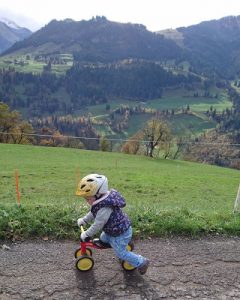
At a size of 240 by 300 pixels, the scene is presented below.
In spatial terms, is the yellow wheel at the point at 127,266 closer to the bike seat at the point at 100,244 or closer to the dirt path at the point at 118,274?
the dirt path at the point at 118,274

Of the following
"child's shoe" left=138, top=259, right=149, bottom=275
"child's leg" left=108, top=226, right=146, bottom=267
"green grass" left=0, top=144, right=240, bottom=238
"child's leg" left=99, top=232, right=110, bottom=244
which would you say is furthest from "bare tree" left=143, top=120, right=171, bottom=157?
"child's shoe" left=138, top=259, right=149, bottom=275

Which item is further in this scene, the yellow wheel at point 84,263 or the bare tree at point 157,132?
the bare tree at point 157,132

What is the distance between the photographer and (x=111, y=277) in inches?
260

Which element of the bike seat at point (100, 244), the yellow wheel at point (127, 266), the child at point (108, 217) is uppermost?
the child at point (108, 217)

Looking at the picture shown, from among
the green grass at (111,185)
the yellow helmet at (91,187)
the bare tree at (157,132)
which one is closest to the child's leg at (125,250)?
the yellow helmet at (91,187)

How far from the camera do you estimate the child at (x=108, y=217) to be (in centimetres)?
663

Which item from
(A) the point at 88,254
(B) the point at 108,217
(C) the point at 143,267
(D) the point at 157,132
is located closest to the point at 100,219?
(B) the point at 108,217

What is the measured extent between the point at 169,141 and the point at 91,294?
74.0 meters

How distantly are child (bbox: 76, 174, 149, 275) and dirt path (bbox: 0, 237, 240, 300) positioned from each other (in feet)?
1.08

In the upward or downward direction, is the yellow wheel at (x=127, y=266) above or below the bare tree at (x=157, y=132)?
above

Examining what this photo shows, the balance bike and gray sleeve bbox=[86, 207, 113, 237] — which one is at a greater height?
gray sleeve bbox=[86, 207, 113, 237]

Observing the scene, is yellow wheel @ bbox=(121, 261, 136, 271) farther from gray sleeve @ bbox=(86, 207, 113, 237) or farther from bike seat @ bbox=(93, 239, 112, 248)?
gray sleeve @ bbox=(86, 207, 113, 237)

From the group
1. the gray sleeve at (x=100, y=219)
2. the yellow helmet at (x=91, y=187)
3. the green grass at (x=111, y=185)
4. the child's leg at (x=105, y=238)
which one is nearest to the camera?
the yellow helmet at (x=91, y=187)

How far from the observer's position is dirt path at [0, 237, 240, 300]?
6.15 meters
